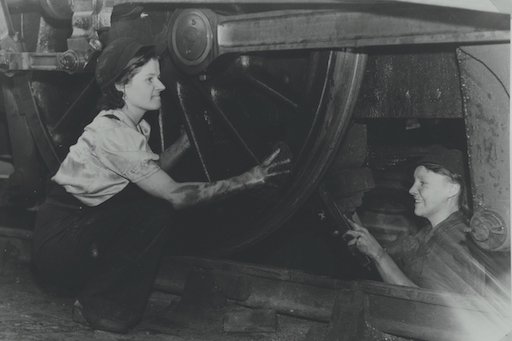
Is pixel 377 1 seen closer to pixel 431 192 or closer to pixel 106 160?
pixel 431 192

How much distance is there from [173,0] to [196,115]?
0.58 m

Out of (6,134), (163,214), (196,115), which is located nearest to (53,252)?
(163,214)

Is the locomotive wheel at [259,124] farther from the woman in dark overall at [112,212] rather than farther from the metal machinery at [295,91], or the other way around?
the woman in dark overall at [112,212]

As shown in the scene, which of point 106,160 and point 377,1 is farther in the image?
point 106,160

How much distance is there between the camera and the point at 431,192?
2650mm

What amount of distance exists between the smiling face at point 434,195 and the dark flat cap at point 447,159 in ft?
0.22

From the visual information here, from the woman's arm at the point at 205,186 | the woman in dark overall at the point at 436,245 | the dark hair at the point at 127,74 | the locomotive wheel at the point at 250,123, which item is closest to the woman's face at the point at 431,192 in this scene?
the woman in dark overall at the point at 436,245

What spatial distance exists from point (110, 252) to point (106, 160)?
0.41 m

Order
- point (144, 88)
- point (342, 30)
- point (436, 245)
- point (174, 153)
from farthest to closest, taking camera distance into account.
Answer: point (174, 153)
point (144, 88)
point (436, 245)
point (342, 30)

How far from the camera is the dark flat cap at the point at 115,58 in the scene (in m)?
2.84

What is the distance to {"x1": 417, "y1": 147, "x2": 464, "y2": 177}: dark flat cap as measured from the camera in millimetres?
2734

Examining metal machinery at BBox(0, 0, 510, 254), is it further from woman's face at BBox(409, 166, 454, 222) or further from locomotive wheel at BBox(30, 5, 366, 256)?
woman's face at BBox(409, 166, 454, 222)

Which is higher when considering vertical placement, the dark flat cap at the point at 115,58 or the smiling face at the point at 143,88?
the dark flat cap at the point at 115,58

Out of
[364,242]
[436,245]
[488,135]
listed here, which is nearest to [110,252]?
[364,242]
